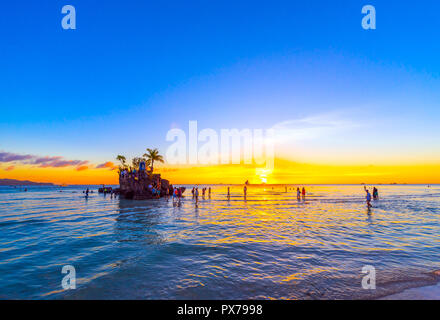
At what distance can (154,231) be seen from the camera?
15406mm
